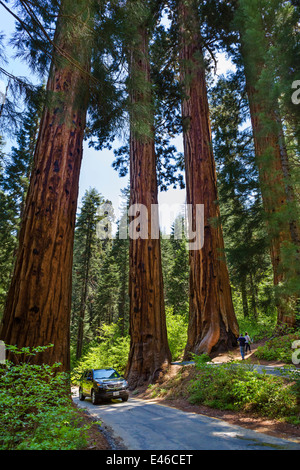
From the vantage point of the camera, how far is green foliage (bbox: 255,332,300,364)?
29.1ft

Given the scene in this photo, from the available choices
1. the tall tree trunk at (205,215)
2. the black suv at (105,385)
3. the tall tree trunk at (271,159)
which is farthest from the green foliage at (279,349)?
the black suv at (105,385)

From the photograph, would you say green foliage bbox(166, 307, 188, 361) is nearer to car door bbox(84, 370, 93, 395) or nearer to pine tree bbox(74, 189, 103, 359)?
car door bbox(84, 370, 93, 395)

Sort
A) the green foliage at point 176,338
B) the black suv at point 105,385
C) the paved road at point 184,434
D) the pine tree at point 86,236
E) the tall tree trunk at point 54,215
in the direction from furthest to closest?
the pine tree at point 86,236
the green foliage at point 176,338
the black suv at point 105,385
the tall tree trunk at point 54,215
the paved road at point 184,434

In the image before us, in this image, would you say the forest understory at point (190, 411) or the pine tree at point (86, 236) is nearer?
the forest understory at point (190, 411)

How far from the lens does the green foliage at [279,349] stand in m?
8.86

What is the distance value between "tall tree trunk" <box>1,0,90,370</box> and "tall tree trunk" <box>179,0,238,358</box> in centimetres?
704

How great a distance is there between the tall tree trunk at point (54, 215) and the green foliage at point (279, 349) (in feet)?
23.8

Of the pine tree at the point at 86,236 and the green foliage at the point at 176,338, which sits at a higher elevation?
the pine tree at the point at 86,236

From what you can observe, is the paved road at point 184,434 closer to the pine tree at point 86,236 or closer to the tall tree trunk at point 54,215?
the tall tree trunk at point 54,215

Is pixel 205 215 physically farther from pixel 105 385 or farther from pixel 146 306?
pixel 105 385

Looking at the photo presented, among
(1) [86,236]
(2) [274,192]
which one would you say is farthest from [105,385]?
(1) [86,236]

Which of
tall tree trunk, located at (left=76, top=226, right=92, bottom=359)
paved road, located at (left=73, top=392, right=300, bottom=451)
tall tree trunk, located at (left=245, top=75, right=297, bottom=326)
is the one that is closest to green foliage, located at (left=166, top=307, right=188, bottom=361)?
tall tree trunk, located at (left=245, top=75, right=297, bottom=326)

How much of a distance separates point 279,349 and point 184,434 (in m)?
6.35

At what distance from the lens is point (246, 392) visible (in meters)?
6.00
